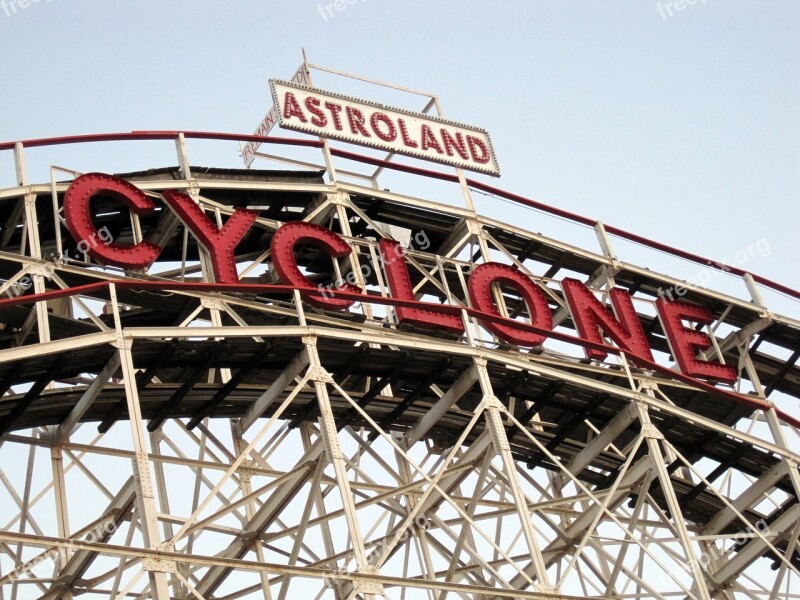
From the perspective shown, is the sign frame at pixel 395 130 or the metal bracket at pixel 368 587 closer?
the metal bracket at pixel 368 587

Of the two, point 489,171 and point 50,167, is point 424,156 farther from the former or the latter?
point 50,167

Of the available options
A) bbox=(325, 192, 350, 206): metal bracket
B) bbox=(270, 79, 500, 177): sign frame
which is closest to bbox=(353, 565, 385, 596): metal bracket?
bbox=(325, 192, 350, 206): metal bracket

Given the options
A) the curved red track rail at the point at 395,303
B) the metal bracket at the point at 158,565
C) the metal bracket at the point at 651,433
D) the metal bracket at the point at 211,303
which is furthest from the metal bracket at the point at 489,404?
the metal bracket at the point at 158,565

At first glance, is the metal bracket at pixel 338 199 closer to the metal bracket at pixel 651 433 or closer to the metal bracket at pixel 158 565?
the metal bracket at pixel 651 433

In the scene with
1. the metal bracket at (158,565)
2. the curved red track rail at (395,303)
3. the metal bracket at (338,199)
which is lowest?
the metal bracket at (158,565)

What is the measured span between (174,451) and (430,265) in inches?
259

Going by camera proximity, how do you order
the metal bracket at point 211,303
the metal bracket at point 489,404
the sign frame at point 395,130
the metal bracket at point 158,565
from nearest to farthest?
the metal bracket at point 158,565 < the metal bracket at point 489,404 < the metal bracket at point 211,303 < the sign frame at point 395,130

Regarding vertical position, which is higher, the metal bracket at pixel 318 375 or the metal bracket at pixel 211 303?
the metal bracket at pixel 211 303

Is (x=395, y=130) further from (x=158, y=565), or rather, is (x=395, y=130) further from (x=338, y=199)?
(x=158, y=565)

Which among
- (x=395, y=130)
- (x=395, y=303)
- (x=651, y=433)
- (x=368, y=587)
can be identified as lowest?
(x=368, y=587)

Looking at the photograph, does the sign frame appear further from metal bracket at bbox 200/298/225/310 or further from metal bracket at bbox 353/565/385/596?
metal bracket at bbox 353/565/385/596

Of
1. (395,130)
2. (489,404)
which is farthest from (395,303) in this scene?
(395,130)

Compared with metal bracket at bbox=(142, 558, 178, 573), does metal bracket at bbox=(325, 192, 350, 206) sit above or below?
above

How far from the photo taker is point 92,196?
2348cm
